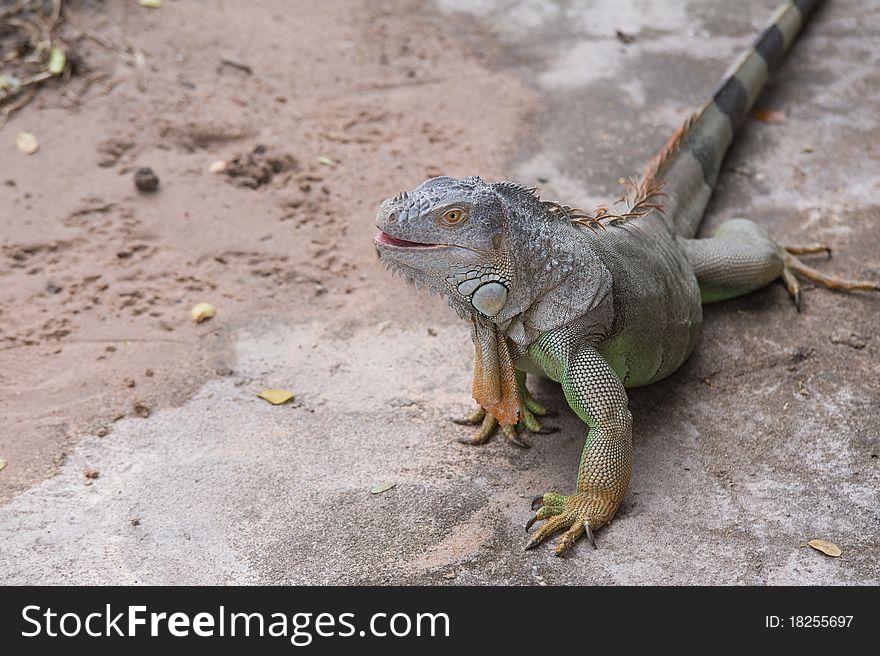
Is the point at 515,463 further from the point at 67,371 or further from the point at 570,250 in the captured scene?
the point at 67,371

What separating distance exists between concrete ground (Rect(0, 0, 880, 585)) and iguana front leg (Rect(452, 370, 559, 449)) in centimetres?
5

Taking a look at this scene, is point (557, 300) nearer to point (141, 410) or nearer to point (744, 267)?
point (744, 267)

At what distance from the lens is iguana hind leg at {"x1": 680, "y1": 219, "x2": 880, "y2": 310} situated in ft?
15.1

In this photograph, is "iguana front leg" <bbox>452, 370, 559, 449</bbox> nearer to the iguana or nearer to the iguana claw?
the iguana

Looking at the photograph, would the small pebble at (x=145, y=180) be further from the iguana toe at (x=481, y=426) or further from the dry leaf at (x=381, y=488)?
the dry leaf at (x=381, y=488)

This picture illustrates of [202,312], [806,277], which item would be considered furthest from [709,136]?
[202,312]

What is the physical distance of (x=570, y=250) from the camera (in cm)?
352

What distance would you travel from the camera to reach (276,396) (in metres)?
4.27

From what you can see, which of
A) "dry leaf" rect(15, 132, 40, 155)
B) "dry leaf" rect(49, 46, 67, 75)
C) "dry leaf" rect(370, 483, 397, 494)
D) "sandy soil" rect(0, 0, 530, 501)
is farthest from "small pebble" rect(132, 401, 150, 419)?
"dry leaf" rect(49, 46, 67, 75)

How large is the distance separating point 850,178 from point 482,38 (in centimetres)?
339

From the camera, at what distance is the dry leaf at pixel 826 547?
3.25 metres

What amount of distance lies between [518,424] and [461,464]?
384mm

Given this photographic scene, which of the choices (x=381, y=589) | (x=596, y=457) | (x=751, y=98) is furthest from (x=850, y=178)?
(x=381, y=589)

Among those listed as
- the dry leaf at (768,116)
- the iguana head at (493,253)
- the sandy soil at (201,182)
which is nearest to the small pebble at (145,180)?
the sandy soil at (201,182)
